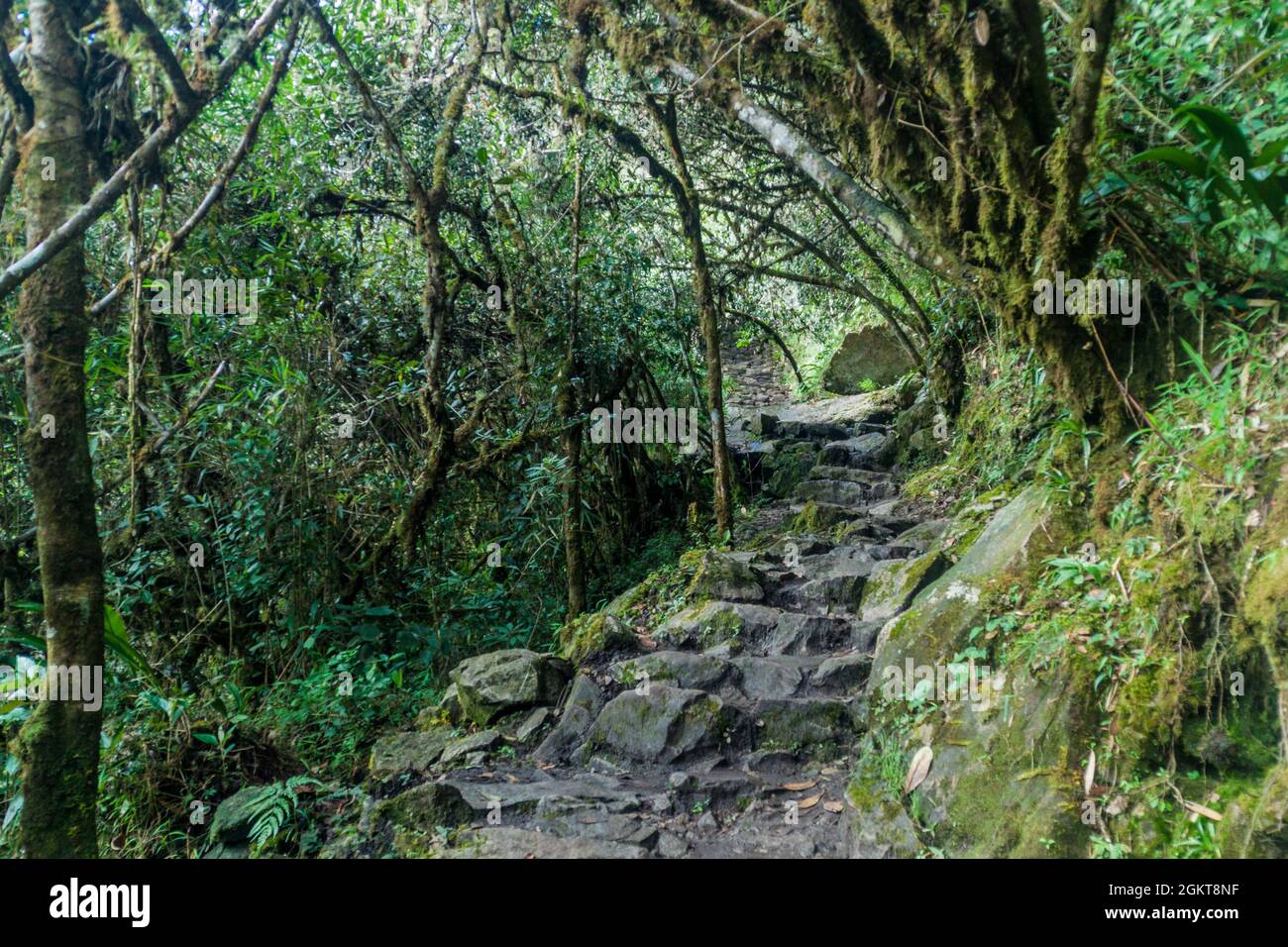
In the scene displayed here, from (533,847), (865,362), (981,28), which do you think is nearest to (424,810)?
(533,847)

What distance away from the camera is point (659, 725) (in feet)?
14.1

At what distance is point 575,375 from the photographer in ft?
24.9

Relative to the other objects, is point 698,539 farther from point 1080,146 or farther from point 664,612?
point 1080,146

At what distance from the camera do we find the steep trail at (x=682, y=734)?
349 centimetres

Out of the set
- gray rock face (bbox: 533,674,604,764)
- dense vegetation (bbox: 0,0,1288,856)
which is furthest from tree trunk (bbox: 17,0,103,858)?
gray rock face (bbox: 533,674,604,764)

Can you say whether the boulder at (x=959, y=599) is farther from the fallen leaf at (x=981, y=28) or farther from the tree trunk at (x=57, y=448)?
the tree trunk at (x=57, y=448)

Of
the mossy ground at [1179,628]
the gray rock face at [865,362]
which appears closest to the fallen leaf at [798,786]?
the mossy ground at [1179,628]

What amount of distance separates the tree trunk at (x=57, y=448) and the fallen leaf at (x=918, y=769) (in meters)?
3.05

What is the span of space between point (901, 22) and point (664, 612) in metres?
4.16

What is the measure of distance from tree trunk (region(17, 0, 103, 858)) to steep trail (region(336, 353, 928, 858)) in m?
1.16

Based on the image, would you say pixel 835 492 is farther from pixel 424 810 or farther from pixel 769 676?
pixel 424 810

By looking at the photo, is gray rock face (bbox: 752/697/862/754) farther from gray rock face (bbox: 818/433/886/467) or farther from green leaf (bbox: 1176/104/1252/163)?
gray rock face (bbox: 818/433/886/467)

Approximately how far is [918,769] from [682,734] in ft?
4.52
